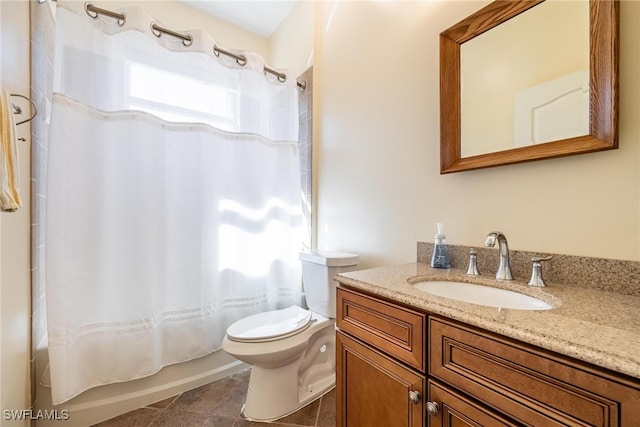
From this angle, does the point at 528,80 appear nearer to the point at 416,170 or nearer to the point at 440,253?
the point at 416,170

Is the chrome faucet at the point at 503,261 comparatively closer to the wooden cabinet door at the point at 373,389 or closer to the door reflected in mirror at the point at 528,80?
the door reflected in mirror at the point at 528,80

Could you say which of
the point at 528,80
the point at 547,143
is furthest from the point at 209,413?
the point at 528,80

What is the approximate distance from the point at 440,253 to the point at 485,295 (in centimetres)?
24

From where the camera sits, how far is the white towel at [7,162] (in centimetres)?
81

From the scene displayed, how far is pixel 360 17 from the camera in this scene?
1614 mm

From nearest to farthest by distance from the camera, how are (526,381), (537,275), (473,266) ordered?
(526,381) < (537,275) < (473,266)

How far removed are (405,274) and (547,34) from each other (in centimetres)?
93

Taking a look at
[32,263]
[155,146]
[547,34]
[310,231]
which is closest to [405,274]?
[547,34]

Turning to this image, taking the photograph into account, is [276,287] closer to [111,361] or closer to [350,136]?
[111,361]

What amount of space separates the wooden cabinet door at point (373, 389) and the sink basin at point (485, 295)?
276 millimetres

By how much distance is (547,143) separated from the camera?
0.85 metres

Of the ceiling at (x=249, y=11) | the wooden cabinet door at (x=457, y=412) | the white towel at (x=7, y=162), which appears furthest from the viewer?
the ceiling at (x=249, y=11)

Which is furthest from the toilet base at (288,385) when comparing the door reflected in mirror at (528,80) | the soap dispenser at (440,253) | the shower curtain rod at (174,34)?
the shower curtain rod at (174,34)

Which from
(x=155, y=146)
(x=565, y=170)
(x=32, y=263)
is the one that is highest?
(x=155, y=146)
